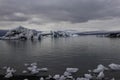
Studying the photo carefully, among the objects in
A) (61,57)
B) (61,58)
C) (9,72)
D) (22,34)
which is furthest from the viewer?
(22,34)

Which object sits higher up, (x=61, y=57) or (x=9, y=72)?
(x=9, y=72)

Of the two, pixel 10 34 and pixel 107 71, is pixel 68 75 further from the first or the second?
pixel 10 34

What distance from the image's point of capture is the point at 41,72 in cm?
2489

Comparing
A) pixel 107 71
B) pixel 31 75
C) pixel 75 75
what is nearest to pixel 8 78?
pixel 31 75

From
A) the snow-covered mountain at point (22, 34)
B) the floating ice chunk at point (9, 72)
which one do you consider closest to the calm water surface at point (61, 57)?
the floating ice chunk at point (9, 72)

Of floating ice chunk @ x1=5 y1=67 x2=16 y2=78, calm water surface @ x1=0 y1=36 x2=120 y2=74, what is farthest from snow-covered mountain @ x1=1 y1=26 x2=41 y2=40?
floating ice chunk @ x1=5 y1=67 x2=16 y2=78

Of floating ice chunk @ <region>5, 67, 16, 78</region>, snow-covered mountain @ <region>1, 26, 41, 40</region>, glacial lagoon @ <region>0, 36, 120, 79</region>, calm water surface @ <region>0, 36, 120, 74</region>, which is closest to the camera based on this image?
floating ice chunk @ <region>5, 67, 16, 78</region>

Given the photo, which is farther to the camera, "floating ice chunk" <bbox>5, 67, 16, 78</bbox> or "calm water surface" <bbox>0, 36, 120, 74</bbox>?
"calm water surface" <bbox>0, 36, 120, 74</bbox>

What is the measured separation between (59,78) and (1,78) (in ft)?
22.8

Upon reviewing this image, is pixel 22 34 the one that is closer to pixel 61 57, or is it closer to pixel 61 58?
pixel 61 57

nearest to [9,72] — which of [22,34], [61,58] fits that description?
[61,58]

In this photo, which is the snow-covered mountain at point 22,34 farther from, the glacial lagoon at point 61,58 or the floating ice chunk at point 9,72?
the floating ice chunk at point 9,72

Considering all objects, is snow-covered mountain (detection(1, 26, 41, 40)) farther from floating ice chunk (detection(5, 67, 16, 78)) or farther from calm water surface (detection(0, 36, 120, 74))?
floating ice chunk (detection(5, 67, 16, 78))

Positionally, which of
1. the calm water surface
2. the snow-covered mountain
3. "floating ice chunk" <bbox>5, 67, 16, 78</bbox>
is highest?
the snow-covered mountain
